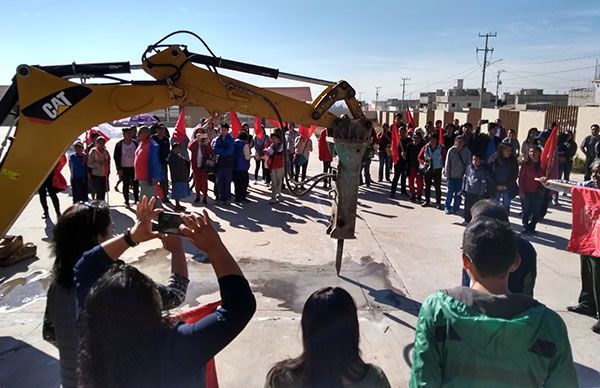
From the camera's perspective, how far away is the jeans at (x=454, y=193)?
32.9 ft

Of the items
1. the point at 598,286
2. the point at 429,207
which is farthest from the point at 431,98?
the point at 598,286

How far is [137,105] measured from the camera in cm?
457

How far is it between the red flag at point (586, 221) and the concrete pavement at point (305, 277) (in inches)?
32.7

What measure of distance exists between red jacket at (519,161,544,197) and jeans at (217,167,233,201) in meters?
6.28

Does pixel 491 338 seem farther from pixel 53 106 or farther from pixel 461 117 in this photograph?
pixel 461 117

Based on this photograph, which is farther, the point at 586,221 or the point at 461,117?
the point at 461,117

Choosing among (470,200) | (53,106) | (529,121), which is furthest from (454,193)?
(529,121)

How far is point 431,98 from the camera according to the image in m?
80.7

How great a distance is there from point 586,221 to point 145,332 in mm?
5125

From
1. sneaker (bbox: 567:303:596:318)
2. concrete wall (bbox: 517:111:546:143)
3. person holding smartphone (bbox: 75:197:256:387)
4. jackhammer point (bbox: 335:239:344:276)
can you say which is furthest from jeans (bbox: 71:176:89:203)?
concrete wall (bbox: 517:111:546:143)

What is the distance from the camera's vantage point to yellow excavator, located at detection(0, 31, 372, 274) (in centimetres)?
403

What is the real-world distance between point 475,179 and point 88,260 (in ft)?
25.2

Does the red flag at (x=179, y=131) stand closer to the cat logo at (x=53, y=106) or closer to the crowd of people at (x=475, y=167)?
the crowd of people at (x=475, y=167)

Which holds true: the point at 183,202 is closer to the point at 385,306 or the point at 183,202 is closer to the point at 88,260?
the point at 385,306
